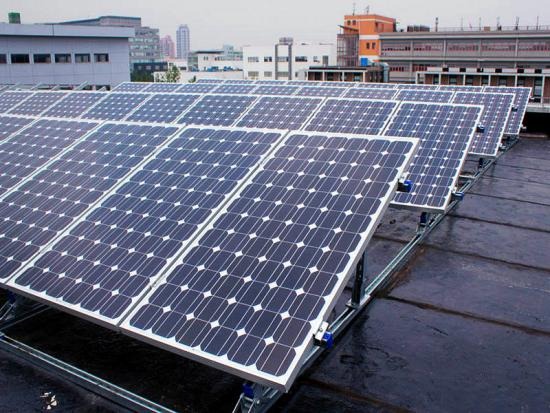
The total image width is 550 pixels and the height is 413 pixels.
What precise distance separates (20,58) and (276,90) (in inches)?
1746

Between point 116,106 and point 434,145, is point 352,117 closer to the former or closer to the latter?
point 434,145

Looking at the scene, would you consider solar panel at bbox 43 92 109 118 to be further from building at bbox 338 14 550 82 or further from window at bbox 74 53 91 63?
building at bbox 338 14 550 82

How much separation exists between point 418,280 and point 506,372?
14.0 feet

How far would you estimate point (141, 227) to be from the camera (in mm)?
10406

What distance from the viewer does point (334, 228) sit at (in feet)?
30.3

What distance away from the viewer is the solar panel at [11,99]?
3144 centimetres

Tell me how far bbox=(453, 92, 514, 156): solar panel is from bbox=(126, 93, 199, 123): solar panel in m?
14.4

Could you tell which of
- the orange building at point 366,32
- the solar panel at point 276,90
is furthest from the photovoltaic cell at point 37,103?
the orange building at point 366,32

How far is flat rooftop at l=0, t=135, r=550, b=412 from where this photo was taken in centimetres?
902

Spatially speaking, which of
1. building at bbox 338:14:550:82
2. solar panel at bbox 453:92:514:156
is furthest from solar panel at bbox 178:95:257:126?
building at bbox 338:14:550:82

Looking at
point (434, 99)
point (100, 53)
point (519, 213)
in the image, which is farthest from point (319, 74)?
point (519, 213)

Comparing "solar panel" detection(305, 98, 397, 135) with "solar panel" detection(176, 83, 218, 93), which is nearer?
"solar panel" detection(305, 98, 397, 135)

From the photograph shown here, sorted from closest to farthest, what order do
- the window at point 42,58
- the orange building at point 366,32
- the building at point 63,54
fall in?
the building at point 63,54
the window at point 42,58
the orange building at point 366,32

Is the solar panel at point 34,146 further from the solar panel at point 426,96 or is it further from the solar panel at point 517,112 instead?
the solar panel at point 517,112
